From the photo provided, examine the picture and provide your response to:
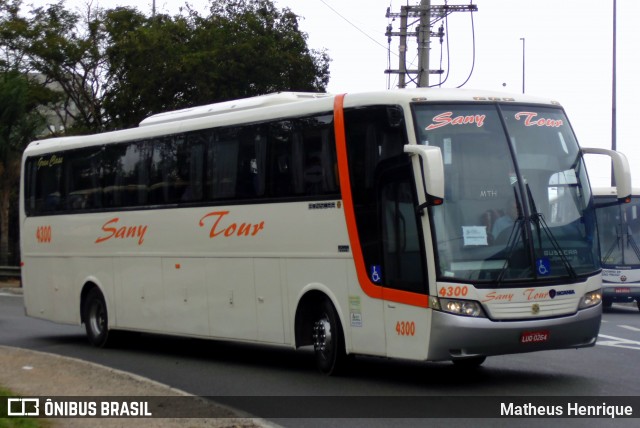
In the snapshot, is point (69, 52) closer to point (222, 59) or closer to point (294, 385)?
point (222, 59)

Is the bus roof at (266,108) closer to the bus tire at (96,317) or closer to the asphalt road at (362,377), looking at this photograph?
the bus tire at (96,317)

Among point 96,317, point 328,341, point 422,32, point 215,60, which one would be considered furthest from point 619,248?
point 328,341

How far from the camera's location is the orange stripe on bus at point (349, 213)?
12477mm

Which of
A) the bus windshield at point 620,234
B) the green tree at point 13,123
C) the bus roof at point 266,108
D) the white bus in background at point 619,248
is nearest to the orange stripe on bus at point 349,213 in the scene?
the bus roof at point 266,108

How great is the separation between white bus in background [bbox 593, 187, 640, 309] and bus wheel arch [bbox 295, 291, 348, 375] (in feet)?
54.4

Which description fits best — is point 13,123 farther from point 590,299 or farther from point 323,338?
point 590,299

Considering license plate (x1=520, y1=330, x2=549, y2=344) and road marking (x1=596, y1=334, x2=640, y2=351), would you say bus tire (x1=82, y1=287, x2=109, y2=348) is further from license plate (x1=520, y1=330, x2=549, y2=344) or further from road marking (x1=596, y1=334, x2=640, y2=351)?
license plate (x1=520, y1=330, x2=549, y2=344)

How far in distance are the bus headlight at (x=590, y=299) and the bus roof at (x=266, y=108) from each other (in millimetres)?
2357

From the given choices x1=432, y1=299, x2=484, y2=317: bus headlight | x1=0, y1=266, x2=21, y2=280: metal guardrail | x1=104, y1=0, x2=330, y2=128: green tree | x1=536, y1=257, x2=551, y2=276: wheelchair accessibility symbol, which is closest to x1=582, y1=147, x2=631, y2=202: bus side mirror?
x1=536, y1=257, x2=551, y2=276: wheelchair accessibility symbol

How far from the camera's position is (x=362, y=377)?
13.4 meters

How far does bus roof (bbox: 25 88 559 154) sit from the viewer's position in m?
12.4

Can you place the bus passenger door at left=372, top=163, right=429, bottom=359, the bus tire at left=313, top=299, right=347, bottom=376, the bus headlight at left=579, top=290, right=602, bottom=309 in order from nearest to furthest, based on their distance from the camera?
the bus passenger door at left=372, top=163, right=429, bottom=359
the bus headlight at left=579, top=290, right=602, bottom=309
the bus tire at left=313, top=299, right=347, bottom=376

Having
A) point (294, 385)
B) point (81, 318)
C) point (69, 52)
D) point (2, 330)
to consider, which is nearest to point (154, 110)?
point (69, 52)

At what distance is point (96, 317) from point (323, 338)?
6.41m
